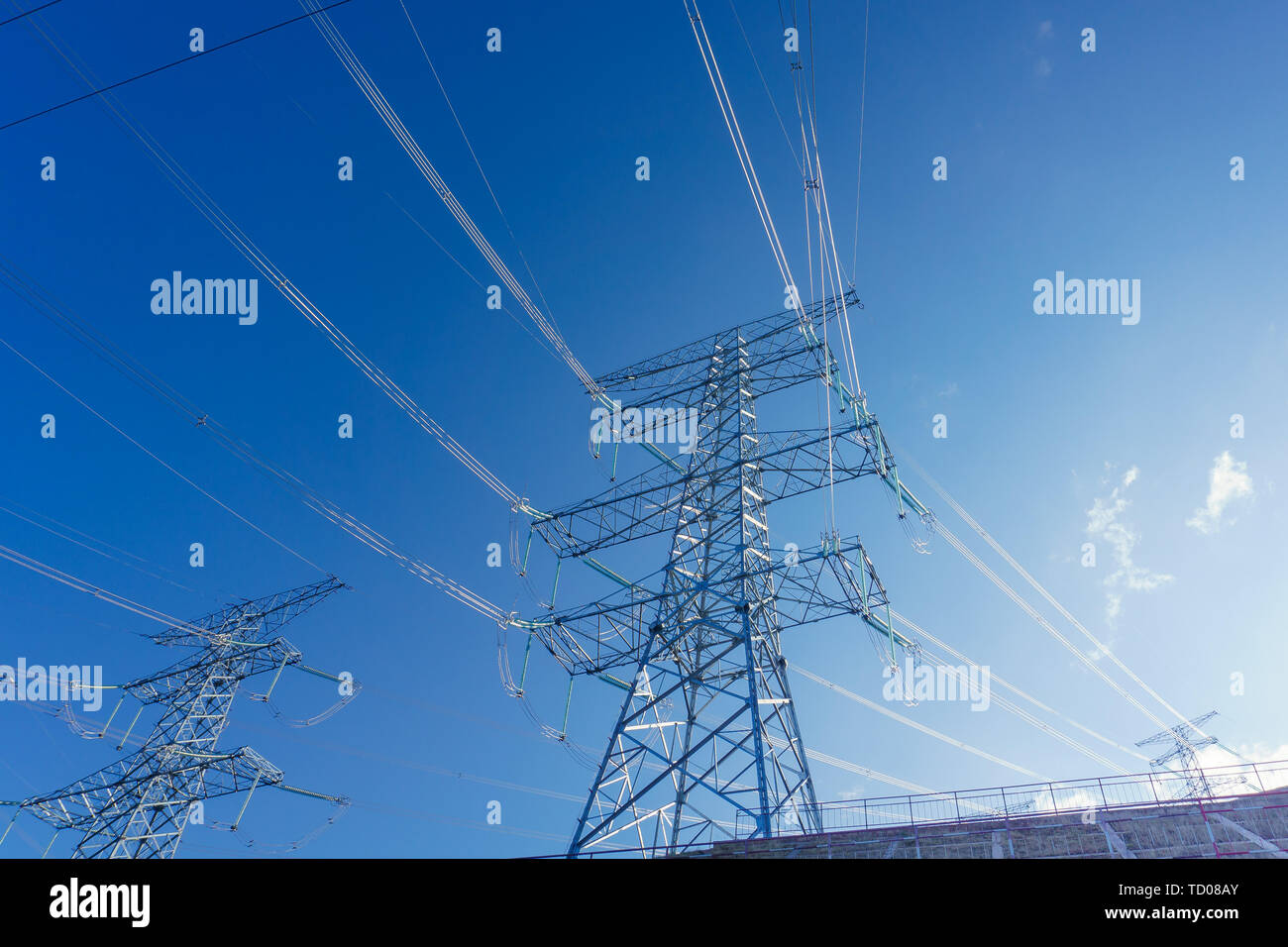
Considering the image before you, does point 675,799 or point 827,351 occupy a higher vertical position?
point 827,351

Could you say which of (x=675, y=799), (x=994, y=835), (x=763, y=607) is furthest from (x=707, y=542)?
(x=994, y=835)
